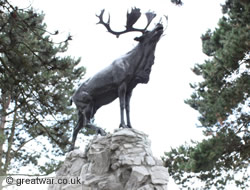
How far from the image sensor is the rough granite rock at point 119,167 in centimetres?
579

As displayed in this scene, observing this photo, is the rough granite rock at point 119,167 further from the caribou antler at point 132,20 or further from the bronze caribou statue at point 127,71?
the caribou antler at point 132,20

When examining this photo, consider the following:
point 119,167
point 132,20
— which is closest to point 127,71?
point 132,20

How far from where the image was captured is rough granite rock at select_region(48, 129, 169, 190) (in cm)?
579

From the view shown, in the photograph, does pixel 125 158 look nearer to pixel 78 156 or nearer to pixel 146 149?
pixel 146 149

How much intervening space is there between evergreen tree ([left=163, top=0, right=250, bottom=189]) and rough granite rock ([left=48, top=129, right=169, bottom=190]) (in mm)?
3519

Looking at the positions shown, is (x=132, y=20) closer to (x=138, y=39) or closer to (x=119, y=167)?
(x=138, y=39)

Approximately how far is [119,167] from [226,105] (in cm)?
431

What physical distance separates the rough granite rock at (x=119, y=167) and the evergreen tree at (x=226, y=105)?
3.52 m

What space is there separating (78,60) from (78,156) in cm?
810

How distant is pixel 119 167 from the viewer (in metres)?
6.14

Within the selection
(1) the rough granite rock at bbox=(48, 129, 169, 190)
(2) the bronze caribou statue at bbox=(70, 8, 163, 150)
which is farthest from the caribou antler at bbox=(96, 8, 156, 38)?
(1) the rough granite rock at bbox=(48, 129, 169, 190)

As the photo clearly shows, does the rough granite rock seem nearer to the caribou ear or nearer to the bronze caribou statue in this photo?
the bronze caribou statue

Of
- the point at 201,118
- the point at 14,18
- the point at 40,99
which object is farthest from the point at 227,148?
the point at 14,18

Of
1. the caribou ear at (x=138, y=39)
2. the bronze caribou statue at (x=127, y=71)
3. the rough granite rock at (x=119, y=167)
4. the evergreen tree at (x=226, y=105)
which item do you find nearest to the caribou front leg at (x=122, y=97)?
the bronze caribou statue at (x=127, y=71)
